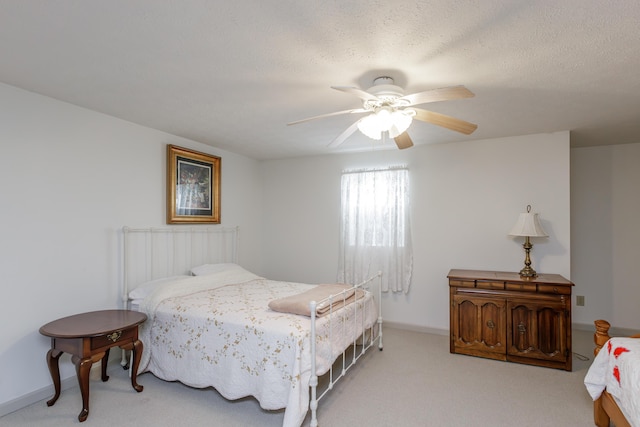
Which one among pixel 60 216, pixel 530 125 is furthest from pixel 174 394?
pixel 530 125

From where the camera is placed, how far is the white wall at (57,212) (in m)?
2.43

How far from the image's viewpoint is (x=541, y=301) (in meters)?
3.17

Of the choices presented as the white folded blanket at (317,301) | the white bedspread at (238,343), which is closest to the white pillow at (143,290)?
the white bedspread at (238,343)

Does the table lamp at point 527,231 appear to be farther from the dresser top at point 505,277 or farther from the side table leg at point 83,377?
the side table leg at point 83,377

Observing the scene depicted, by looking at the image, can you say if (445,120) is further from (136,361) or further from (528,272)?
(136,361)

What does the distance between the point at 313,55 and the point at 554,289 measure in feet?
9.78

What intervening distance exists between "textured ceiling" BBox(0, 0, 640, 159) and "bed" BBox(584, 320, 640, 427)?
168 centimetres

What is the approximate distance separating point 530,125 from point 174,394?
4.00m

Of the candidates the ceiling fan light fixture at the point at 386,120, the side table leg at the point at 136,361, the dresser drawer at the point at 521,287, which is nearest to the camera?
the ceiling fan light fixture at the point at 386,120

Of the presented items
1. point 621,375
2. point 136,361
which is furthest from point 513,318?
point 136,361

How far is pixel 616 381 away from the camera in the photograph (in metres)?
1.94

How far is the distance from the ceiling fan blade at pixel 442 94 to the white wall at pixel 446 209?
2.26 meters

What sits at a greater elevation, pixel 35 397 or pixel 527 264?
pixel 527 264

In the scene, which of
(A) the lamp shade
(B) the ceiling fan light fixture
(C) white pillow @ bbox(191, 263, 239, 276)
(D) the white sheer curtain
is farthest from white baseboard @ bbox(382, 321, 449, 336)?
(B) the ceiling fan light fixture
